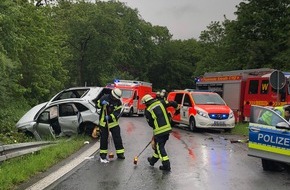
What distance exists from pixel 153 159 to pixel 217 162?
1779 mm

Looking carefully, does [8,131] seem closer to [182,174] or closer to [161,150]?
[161,150]

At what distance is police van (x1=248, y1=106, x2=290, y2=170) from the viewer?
898 cm

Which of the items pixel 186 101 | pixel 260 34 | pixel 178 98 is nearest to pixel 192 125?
pixel 186 101

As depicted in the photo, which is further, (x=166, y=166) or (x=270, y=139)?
(x=270, y=139)

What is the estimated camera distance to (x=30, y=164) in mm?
9039

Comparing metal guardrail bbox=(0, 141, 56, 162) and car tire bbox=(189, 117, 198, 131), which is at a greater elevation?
metal guardrail bbox=(0, 141, 56, 162)

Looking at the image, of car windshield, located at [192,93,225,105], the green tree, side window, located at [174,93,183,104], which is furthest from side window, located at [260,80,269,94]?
the green tree

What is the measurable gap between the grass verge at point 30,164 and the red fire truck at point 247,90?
42.9 feet

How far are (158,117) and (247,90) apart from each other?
15.8 m

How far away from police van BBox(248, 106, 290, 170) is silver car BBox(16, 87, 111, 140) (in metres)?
6.46

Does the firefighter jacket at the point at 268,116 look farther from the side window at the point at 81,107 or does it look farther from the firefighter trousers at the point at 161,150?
the side window at the point at 81,107

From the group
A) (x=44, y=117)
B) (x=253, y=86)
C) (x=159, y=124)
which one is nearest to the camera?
(x=159, y=124)

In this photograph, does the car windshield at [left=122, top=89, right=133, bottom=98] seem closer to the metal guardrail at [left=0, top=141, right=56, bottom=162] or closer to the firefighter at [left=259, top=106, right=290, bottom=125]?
the metal guardrail at [left=0, top=141, right=56, bottom=162]

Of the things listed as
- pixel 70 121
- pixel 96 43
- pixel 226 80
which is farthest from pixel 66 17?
pixel 70 121
